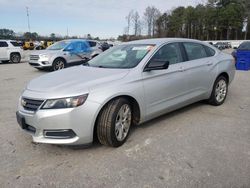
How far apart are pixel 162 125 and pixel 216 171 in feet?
5.18

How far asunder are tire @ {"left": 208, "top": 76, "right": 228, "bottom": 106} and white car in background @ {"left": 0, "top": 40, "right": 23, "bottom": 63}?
52.1 ft

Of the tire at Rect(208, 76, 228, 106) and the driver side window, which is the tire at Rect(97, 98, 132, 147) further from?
the tire at Rect(208, 76, 228, 106)

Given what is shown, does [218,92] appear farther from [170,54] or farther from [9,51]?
[9,51]

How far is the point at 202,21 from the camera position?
7281 centimetres

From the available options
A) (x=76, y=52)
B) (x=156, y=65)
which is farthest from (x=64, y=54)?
(x=156, y=65)

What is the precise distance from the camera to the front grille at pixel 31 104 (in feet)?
10.7

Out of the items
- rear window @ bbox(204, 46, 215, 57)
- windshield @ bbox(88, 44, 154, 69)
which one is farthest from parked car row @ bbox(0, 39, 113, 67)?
rear window @ bbox(204, 46, 215, 57)

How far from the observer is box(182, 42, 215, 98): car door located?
15.7ft

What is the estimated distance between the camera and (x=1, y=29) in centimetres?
7306

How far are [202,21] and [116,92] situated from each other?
75.7 m

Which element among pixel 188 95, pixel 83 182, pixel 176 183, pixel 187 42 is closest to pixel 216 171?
pixel 176 183

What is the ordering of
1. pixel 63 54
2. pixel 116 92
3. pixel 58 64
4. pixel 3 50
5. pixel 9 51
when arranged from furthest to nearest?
pixel 9 51
pixel 3 50
pixel 63 54
pixel 58 64
pixel 116 92

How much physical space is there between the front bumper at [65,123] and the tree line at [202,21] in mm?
60728

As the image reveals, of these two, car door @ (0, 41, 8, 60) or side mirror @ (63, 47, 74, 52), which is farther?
car door @ (0, 41, 8, 60)
